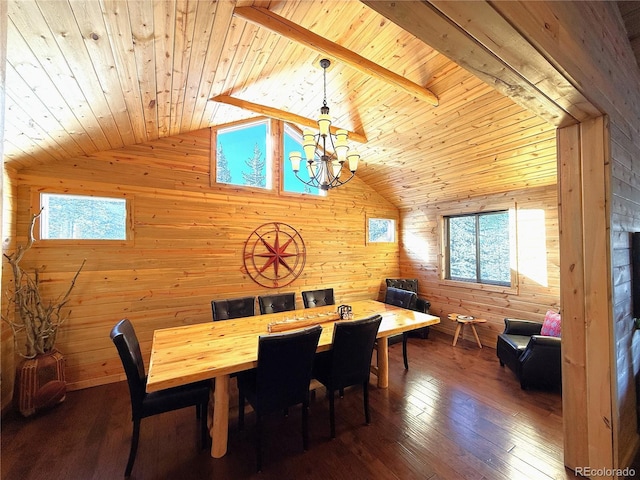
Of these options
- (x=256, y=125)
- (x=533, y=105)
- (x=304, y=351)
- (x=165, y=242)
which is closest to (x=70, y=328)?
(x=165, y=242)

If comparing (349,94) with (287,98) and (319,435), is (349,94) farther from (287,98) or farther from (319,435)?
(319,435)

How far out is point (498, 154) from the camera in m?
3.56

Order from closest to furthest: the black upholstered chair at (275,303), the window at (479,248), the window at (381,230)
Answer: the black upholstered chair at (275,303)
the window at (479,248)
the window at (381,230)

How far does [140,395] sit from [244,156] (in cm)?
343

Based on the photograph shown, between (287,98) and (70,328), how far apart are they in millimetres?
3747

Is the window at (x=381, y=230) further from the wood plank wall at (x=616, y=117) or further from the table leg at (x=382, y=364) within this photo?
the wood plank wall at (x=616, y=117)

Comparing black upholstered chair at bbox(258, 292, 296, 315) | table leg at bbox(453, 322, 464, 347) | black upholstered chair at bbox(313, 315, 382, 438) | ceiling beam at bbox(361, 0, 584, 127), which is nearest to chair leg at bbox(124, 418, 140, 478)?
black upholstered chair at bbox(313, 315, 382, 438)

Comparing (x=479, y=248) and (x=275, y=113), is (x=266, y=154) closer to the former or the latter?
(x=275, y=113)

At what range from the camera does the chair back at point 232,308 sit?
3.21 metres

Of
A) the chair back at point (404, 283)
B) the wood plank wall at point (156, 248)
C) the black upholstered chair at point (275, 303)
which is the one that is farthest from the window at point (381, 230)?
the black upholstered chair at point (275, 303)

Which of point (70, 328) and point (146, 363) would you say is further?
point (146, 363)

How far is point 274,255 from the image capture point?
441cm

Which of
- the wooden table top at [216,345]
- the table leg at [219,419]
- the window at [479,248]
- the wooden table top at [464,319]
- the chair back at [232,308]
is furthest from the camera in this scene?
the window at [479,248]

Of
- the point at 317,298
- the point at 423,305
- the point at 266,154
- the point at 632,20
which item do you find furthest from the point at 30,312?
the point at 632,20
